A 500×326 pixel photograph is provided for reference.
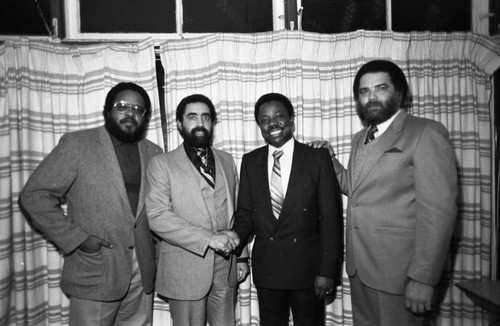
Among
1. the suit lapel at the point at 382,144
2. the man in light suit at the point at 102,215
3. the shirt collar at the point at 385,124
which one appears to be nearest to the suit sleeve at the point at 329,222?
the suit lapel at the point at 382,144

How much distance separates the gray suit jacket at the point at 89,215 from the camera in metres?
1.86

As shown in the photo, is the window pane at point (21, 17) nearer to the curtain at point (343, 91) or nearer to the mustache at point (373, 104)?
the curtain at point (343, 91)

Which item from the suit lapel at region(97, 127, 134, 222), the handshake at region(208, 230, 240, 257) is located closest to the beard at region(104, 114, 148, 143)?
the suit lapel at region(97, 127, 134, 222)

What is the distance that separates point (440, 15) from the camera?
284 centimetres

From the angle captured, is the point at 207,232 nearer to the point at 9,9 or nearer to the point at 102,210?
the point at 102,210

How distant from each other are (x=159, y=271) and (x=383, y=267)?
4.00ft

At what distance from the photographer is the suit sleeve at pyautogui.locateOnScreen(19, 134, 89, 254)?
185 centimetres

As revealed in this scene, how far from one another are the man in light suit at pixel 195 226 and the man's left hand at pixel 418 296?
90cm

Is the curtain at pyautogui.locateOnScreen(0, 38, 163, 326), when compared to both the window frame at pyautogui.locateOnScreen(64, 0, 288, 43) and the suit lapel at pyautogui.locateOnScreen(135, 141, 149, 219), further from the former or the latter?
the suit lapel at pyautogui.locateOnScreen(135, 141, 149, 219)

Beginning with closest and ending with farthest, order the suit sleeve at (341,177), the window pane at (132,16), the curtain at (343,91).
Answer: the suit sleeve at (341,177) < the curtain at (343,91) < the window pane at (132,16)

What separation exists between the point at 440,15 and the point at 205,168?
2362 millimetres

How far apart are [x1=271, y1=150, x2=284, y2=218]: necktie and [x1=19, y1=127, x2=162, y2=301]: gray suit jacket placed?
0.76 m

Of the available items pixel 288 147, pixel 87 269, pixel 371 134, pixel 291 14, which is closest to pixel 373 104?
pixel 371 134

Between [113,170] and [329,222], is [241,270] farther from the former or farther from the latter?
[113,170]
